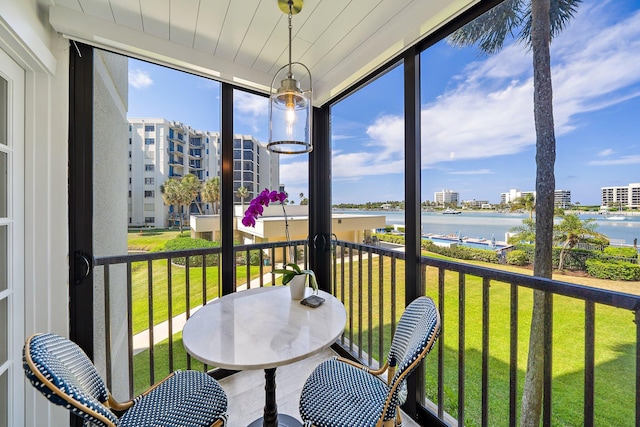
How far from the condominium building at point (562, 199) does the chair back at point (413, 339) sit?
76 cm

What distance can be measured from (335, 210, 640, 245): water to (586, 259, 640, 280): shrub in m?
0.09

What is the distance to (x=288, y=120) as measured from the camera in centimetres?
145

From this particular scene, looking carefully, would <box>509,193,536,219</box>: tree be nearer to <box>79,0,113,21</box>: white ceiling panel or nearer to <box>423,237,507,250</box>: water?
<box>423,237,507,250</box>: water

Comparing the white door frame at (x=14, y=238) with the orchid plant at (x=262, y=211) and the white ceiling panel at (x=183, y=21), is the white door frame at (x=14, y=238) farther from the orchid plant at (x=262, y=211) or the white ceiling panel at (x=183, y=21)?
the orchid plant at (x=262, y=211)

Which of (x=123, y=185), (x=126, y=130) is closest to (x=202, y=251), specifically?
(x=123, y=185)

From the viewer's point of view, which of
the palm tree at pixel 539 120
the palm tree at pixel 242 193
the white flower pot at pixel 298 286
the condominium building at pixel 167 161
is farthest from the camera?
the palm tree at pixel 242 193

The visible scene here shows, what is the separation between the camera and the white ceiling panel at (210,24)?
4.78 feet

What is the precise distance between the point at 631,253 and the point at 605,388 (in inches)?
26.3

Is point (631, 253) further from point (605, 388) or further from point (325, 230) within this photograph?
point (325, 230)

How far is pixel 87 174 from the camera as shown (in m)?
1.56

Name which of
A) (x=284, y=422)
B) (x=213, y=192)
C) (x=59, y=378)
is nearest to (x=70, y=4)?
(x=213, y=192)

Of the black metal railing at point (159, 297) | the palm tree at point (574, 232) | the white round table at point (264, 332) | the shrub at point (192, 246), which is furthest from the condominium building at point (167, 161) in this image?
the palm tree at point (574, 232)

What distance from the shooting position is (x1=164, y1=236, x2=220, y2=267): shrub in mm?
1995

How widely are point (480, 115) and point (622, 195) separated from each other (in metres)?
0.74
